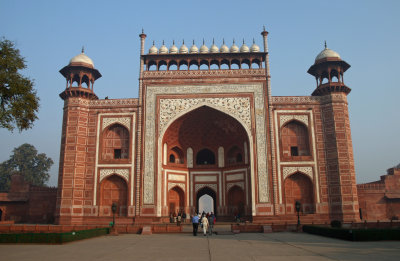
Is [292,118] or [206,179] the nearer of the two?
[292,118]

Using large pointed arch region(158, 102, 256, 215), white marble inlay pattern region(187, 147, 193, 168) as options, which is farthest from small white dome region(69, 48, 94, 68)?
white marble inlay pattern region(187, 147, 193, 168)

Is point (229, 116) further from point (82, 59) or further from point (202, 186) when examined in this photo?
point (82, 59)

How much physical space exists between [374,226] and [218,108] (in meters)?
12.1

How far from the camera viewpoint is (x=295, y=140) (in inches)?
941

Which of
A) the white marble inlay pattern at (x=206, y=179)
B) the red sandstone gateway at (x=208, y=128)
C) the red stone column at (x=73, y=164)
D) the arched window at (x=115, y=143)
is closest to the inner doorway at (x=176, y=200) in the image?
the red sandstone gateway at (x=208, y=128)

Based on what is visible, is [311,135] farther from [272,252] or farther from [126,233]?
[272,252]

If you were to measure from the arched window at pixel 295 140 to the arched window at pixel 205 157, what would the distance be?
21.1 feet

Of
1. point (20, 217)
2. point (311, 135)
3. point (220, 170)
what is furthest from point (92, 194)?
point (311, 135)

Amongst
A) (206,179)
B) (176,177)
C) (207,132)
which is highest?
(207,132)

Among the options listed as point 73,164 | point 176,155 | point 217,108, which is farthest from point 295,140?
point 73,164

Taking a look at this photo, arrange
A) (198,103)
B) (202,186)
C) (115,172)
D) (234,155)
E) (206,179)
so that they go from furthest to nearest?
(234,155) < (206,179) < (202,186) < (198,103) < (115,172)

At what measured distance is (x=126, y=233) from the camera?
54.1 ft

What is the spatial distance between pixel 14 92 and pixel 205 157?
680 inches

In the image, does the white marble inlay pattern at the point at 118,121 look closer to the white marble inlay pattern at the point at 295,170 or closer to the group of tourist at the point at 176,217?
the group of tourist at the point at 176,217
